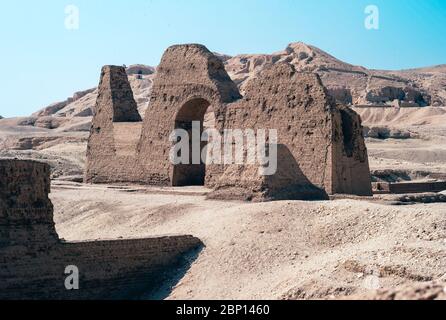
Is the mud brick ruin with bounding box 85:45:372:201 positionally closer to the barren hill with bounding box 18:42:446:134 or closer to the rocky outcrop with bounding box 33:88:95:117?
the barren hill with bounding box 18:42:446:134

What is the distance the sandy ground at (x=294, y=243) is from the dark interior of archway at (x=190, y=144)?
4986 millimetres

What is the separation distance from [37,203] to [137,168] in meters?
11.4

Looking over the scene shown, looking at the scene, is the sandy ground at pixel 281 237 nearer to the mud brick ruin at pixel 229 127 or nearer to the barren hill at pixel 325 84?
the mud brick ruin at pixel 229 127

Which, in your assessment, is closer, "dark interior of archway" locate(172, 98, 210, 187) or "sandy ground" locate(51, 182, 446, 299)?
"sandy ground" locate(51, 182, 446, 299)

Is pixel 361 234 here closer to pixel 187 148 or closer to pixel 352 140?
pixel 352 140

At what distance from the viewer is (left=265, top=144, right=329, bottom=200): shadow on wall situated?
60.9 feet

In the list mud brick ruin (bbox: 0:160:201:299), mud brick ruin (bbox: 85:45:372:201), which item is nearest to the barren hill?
mud brick ruin (bbox: 85:45:372:201)

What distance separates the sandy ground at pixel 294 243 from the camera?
1202 centimetres

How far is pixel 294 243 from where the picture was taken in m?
14.6

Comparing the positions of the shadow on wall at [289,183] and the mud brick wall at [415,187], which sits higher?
the shadow on wall at [289,183]

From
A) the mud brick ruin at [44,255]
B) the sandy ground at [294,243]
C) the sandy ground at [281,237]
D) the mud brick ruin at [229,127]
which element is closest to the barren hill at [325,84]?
the mud brick ruin at [229,127]

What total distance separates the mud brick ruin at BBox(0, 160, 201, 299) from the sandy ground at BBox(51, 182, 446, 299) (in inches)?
41.6
